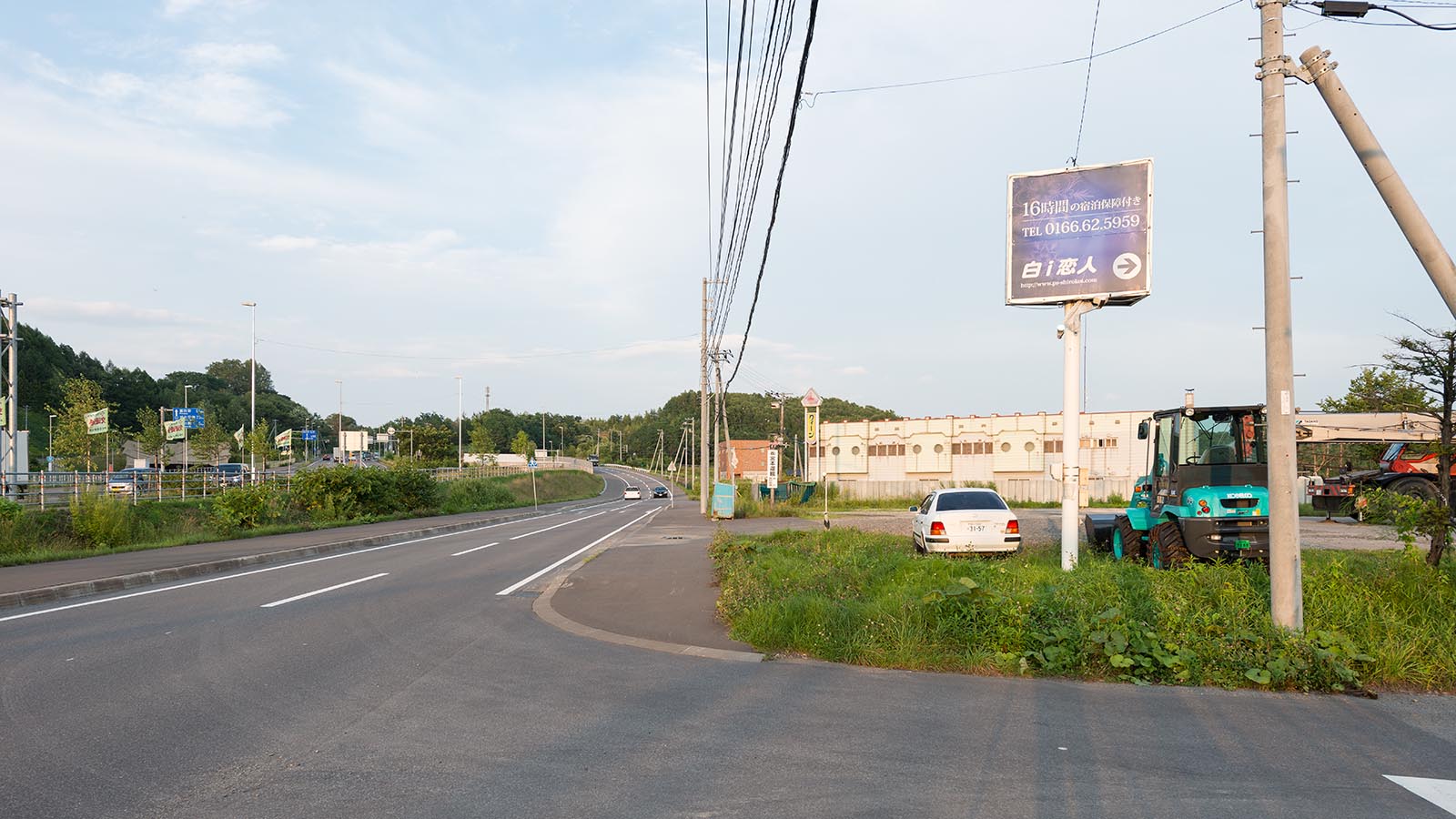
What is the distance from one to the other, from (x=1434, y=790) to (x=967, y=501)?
38.4ft

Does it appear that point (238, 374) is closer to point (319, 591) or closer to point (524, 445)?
point (524, 445)

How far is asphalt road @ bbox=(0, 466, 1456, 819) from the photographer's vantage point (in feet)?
14.8

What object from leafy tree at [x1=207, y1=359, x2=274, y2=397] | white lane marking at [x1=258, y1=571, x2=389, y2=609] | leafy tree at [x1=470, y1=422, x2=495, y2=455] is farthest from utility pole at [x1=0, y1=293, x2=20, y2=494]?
leafy tree at [x1=207, y1=359, x2=274, y2=397]

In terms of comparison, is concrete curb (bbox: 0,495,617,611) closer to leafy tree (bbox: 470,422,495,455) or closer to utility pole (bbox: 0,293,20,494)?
utility pole (bbox: 0,293,20,494)

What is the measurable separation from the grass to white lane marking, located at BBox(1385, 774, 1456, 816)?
2161mm

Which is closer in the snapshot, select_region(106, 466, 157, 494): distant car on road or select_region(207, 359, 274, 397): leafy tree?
select_region(106, 466, 157, 494): distant car on road

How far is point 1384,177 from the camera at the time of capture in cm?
789

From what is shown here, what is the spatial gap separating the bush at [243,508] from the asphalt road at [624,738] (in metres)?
19.5

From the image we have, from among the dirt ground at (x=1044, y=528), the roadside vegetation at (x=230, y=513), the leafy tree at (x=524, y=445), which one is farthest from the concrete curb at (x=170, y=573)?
the leafy tree at (x=524, y=445)

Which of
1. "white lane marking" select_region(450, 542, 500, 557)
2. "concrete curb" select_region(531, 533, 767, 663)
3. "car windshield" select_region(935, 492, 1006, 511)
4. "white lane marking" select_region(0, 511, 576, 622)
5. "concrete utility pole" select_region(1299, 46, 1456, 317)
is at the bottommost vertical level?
"white lane marking" select_region(450, 542, 500, 557)

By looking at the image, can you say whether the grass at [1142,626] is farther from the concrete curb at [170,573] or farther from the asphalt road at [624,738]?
the concrete curb at [170,573]

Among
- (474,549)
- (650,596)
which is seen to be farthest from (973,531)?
(474,549)

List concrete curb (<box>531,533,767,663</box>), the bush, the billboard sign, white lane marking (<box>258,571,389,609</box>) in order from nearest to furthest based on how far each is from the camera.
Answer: concrete curb (<box>531,533,767,663</box>), white lane marking (<box>258,571,389,609</box>), the billboard sign, the bush

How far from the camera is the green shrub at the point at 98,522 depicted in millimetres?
21953
